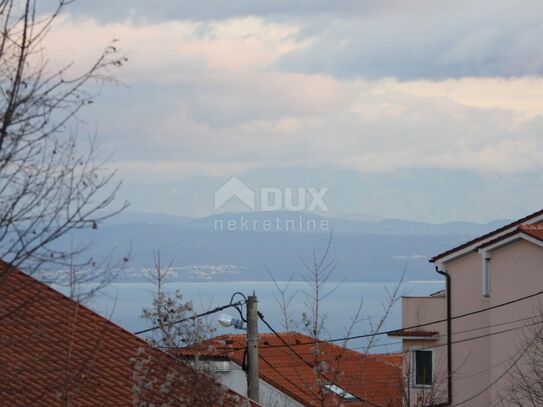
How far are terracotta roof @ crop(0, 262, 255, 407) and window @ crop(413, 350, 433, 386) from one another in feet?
58.3

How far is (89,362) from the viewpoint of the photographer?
15.1m

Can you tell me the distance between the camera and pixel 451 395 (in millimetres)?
33250

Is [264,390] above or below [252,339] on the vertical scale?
above

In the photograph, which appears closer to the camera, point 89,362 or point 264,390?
point 89,362

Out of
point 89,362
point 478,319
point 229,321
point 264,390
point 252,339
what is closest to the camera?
point 89,362

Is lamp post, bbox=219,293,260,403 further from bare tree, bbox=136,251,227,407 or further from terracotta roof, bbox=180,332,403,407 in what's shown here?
terracotta roof, bbox=180,332,403,407

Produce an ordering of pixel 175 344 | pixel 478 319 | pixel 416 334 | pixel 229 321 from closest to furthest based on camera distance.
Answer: pixel 175 344 → pixel 229 321 → pixel 478 319 → pixel 416 334

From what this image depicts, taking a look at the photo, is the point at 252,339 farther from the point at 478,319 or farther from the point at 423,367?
the point at 423,367

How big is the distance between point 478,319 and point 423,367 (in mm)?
2461

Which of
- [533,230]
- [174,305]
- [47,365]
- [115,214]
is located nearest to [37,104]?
[115,214]

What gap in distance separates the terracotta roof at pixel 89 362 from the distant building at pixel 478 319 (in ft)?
44.1

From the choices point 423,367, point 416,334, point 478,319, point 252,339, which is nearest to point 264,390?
point 423,367

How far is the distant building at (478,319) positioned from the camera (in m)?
29.6

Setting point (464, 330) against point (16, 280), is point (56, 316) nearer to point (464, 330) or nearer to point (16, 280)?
point (16, 280)
